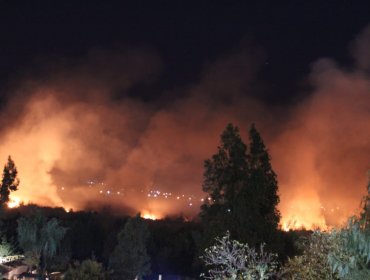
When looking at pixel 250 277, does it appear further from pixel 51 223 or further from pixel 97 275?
pixel 51 223

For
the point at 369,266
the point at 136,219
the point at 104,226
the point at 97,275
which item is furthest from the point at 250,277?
the point at 104,226

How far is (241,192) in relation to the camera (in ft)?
76.4

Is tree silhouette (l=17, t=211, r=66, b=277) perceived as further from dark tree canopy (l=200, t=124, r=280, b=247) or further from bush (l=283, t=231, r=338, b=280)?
bush (l=283, t=231, r=338, b=280)

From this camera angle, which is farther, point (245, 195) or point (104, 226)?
point (104, 226)

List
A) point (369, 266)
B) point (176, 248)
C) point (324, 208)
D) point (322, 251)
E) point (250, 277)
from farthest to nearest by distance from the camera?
point (324, 208), point (176, 248), point (322, 251), point (250, 277), point (369, 266)

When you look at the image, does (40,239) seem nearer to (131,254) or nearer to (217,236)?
(131,254)

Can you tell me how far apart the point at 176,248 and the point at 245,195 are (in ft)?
121

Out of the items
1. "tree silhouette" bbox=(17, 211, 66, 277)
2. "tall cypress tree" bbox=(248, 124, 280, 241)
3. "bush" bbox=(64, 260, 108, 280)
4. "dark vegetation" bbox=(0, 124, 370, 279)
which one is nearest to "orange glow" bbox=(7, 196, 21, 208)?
"dark vegetation" bbox=(0, 124, 370, 279)

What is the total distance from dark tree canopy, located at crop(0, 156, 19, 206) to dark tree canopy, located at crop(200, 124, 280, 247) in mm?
28865

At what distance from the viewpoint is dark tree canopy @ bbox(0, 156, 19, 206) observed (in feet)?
152

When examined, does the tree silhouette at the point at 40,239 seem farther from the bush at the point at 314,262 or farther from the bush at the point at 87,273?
the bush at the point at 314,262

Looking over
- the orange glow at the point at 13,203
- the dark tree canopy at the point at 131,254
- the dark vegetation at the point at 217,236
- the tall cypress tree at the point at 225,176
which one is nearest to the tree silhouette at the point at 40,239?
the dark vegetation at the point at 217,236

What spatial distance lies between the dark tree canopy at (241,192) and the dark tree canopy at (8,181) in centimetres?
2886

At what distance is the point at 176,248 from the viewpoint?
5791 centimetres
